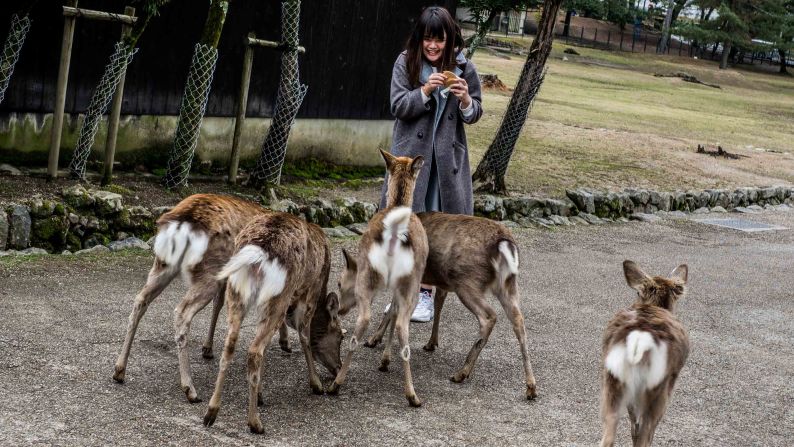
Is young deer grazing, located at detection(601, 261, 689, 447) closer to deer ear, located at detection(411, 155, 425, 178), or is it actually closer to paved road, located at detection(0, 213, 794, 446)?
paved road, located at detection(0, 213, 794, 446)

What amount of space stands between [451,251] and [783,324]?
4003mm

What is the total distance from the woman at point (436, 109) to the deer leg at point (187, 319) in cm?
172

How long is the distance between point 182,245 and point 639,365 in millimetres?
2523

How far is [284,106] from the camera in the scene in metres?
11.7

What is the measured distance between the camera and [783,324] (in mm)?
8977

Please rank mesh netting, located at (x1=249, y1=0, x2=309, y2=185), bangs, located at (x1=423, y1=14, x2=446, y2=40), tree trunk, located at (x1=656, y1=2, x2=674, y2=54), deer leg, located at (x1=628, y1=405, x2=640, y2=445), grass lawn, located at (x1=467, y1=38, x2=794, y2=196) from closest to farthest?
1. deer leg, located at (x1=628, y1=405, x2=640, y2=445)
2. bangs, located at (x1=423, y1=14, x2=446, y2=40)
3. mesh netting, located at (x1=249, y1=0, x2=309, y2=185)
4. grass lawn, located at (x1=467, y1=38, x2=794, y2=196)
5. tree trunk, located at (x1=656, y1=2, x2=674, y2=54)

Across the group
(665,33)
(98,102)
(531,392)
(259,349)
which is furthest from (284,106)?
(665,33)

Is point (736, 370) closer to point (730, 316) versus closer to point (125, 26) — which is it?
point (730, 316)

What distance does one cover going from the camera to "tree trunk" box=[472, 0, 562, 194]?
13.5 metres

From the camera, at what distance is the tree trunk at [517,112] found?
13469 mm

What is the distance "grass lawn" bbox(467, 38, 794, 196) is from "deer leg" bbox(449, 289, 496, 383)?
7738 mm

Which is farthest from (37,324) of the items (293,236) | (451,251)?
(451,251)

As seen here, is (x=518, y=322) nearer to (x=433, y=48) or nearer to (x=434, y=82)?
(x=434, y=82)

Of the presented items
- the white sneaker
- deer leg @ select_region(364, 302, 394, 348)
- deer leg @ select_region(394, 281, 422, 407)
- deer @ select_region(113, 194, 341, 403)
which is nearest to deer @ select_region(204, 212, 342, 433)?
deer @ select_region(113, 194, 341, 403)
